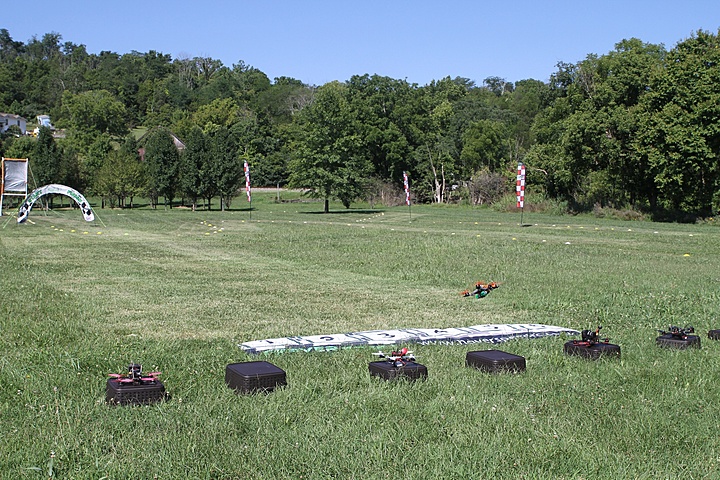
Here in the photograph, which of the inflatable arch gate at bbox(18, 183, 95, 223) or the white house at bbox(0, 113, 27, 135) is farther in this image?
the white house at bbox(0, 113, 27, 135)

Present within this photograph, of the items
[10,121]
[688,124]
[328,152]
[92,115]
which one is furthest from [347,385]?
[10,121]

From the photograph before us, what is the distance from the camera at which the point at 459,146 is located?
72125 mm

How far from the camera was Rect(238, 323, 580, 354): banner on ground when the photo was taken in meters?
7.65

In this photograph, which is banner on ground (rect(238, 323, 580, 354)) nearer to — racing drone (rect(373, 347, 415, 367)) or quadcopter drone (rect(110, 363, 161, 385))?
racing drone (rect(373, 347, 415, 367))

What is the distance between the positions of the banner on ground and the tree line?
32240mm

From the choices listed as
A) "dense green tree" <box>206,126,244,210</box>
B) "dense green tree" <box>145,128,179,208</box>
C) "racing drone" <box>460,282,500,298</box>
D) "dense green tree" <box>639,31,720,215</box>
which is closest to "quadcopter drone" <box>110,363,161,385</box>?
"racing drone" <box>460,282,500,298</box>

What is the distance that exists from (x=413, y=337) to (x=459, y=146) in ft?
215

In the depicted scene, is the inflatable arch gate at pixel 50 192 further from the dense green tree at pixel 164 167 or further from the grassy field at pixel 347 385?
the dense green tree at pixel 164 167

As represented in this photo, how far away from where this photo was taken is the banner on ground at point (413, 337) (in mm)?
7648

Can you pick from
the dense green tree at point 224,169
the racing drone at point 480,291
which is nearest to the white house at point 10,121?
the dense green tree at point 224,169

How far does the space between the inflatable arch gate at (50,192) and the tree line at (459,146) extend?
1776cm

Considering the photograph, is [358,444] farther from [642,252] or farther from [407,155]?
[407,155]

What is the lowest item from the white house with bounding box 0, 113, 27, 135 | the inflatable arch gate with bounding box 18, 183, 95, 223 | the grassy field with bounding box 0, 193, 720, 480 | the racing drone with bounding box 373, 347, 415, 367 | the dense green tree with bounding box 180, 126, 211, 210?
the grassy field with bounding box 0, 193, 720, 480

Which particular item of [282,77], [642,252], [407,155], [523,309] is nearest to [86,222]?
[642,252]
